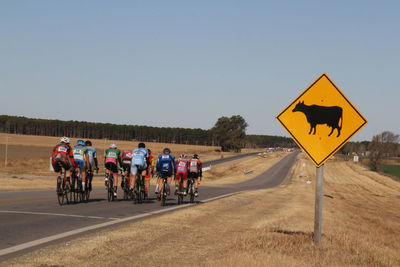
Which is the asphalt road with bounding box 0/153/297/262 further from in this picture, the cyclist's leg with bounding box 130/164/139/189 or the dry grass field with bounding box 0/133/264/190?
the dry grass field with bounding box 0/133/264/190

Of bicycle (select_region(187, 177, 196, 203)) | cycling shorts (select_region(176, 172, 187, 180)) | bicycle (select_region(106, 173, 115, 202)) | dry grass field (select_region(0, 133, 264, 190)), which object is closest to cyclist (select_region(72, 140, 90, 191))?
bicycle (select_region(106, 173, 115, 202))

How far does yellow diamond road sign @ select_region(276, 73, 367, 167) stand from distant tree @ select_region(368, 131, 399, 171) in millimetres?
99762

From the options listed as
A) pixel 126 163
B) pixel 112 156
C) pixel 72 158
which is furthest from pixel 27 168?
pixel 72 158

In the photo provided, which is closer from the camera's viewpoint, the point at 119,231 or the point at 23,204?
the point at 119,231

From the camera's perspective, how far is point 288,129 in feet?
28.9

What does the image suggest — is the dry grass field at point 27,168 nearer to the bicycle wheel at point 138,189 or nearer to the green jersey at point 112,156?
the green jersey at point 112,156


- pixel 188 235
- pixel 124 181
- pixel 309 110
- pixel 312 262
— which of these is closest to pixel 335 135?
A: pixel 309 110

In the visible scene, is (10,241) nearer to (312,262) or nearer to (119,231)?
(119,231)

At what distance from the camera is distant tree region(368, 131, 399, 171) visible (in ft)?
336

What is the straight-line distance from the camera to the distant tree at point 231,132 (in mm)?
164500

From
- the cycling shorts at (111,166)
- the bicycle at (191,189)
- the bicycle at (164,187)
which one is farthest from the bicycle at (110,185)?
the bicycle at (191,189)

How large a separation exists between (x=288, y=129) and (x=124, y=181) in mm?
10526

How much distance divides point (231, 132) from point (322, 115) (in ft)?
516

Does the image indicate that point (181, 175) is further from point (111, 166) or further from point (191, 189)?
point (111, 166)
